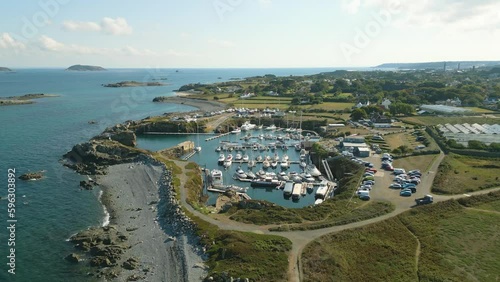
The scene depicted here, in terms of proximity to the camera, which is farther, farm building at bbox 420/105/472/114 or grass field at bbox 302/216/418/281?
farm building at bbox 420/105/472/114

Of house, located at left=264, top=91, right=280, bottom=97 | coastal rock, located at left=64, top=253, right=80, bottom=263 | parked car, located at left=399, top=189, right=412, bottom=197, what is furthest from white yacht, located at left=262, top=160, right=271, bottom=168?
house, located at left=264, top=91, right=280, bottom=97

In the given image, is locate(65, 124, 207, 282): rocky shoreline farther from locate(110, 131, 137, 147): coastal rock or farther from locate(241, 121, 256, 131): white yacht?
locate(241, 121, 256, 131): white yacht

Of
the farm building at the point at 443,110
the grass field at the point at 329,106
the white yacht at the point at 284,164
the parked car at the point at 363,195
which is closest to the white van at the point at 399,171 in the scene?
the parked car at the point at 363,195

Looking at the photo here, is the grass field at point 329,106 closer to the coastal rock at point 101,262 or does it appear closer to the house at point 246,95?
the house at point 246,95

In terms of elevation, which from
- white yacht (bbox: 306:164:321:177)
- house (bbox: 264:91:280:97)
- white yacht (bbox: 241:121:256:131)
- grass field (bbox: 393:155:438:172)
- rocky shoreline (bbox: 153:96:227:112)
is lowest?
white yacht (bbox: 306:164:321:177)

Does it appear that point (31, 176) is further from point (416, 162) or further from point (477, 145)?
point (477, 145)

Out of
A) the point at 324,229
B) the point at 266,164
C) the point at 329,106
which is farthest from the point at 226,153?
the point at 329,106

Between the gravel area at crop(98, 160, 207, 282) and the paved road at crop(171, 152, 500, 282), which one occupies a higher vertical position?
the paved road at crop(171, 152, 500, 282)
